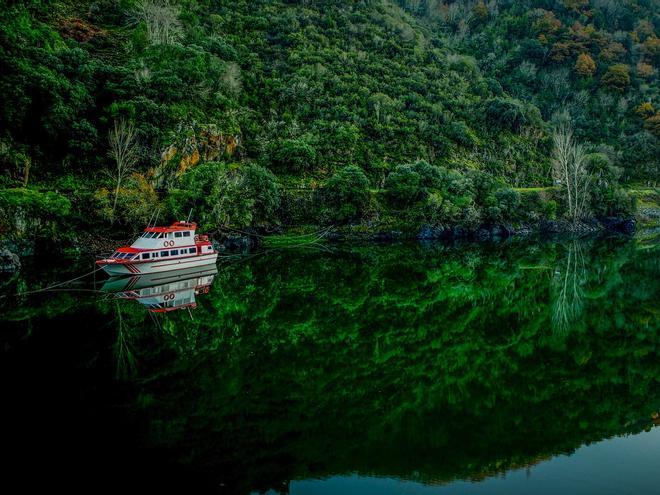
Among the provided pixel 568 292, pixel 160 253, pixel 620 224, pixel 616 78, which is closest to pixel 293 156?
pixel 160 253

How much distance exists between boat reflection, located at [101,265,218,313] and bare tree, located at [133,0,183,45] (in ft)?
130

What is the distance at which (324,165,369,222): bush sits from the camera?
48.9m

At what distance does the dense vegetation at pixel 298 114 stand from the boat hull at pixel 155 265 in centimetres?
884

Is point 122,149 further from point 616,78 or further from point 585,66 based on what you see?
point 616,78

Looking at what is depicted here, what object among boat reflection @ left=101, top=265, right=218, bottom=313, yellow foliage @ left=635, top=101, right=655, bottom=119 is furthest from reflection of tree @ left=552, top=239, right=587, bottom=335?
yellow foliage @ left=635, top=101, right=655, bottom=119

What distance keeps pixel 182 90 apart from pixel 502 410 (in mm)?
50515

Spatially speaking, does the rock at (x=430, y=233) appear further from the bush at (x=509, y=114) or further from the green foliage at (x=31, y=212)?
the green foliage at (x=31, y=212)

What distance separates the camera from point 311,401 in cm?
1116

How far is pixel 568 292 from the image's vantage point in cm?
2439

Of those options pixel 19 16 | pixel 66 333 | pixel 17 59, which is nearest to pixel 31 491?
pixel 66 333

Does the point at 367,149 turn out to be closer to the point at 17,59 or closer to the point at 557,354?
the point at 17,59

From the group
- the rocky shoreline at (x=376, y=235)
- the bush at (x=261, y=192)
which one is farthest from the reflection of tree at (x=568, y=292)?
the bush at (x=261, y=192)

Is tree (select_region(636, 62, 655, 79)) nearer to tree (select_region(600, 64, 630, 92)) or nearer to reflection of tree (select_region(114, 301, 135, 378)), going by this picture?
tree (select_region(600, 64, 630, 92))

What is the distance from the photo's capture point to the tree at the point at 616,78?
96375 mm
